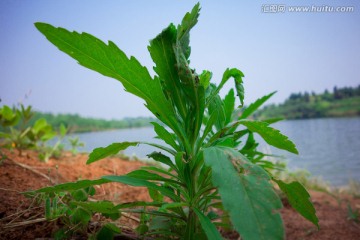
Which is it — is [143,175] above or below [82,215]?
above

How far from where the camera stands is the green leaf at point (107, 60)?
0.59 meters

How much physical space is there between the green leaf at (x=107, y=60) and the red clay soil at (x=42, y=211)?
0.46 meters

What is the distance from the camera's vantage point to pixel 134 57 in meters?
0.63

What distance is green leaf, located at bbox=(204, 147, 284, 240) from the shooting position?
407mm

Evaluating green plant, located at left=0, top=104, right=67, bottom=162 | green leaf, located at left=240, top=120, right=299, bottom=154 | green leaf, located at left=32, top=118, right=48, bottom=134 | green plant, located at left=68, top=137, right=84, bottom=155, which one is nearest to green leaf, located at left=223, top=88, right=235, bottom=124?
green leaf, located at left=240, top=120, right=299, bottom=154

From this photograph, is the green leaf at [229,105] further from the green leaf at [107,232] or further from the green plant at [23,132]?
the green plant at [23,132]

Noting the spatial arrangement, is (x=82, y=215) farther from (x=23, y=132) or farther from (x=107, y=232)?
(x=23, y=132)

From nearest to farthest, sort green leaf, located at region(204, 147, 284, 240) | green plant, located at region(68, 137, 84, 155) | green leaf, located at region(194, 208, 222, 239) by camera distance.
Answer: green leaf, located at region(204, 147, 284, 240), green leaf, located at region(194, 208, 222, 239), green plant, located at region(68, 137, 84, 155)

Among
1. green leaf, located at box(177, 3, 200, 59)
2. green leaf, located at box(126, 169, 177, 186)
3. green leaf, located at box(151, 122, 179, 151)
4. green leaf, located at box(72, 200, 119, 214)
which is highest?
green leaf, located at box(177, 3, 200, 59)

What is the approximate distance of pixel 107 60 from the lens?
61 centimetres

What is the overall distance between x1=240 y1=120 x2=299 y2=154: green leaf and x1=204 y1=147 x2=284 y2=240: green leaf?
149 mm

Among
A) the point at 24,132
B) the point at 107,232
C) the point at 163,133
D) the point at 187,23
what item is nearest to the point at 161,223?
the point at 107,232

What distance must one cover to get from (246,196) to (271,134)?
264 millimetres

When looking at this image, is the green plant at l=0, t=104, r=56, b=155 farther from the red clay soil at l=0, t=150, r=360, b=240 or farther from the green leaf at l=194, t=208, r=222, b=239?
the green leaf at l=194, t=208, r=222, b=239
